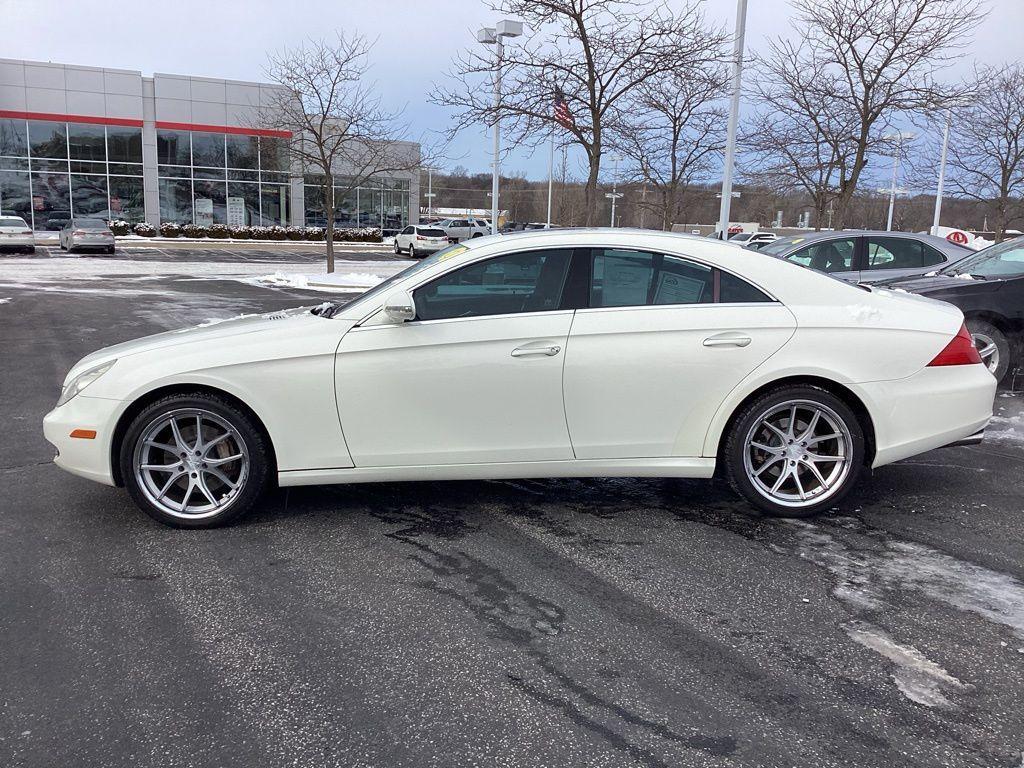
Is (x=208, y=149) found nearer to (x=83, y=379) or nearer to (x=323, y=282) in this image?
A: (x=323, y=282)

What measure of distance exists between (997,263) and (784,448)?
17.6 feet

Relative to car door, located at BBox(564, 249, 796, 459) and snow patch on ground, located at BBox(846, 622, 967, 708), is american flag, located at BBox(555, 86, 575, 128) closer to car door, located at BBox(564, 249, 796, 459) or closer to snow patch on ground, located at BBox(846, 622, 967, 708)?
car door, located at BBox(564, 249, 796, 459)

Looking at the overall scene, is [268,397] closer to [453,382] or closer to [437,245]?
[453,382]

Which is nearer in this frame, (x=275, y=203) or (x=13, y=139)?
(x=13, y=139)

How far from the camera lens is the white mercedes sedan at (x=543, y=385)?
14.5ft

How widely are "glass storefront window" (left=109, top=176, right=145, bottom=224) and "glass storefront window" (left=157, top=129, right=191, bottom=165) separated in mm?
1885

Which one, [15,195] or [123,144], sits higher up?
[123,144]

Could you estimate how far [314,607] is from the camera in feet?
11.8

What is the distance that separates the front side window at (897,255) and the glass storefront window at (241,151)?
40520mm

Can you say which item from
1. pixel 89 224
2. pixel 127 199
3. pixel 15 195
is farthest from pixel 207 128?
pixel 89 224

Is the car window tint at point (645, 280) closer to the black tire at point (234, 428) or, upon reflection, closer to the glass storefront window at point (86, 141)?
the black tire at point (234, 428)

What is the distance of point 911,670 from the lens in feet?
10.2

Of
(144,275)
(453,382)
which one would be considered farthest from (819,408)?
(144,275)

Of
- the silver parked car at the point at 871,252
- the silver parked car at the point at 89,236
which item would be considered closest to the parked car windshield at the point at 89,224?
the silver parked car at the point at 89,236
